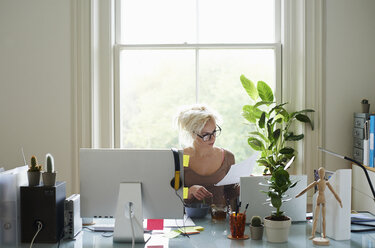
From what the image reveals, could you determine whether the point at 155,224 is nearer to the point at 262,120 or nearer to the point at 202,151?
the point at 202,151

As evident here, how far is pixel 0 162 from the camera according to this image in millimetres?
4219

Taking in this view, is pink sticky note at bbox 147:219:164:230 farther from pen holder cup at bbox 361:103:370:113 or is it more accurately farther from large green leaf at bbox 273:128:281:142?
pen holder cup at bbox 361:103:370:113

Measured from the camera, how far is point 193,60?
15.0ft

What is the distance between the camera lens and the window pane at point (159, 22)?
15.0 ft

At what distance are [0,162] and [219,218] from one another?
2.37 meters

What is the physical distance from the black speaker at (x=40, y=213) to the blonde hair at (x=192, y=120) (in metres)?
1.19

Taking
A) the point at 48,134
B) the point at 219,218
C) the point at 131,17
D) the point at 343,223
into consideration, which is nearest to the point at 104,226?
the point at 219,218

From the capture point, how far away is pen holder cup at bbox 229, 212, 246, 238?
236 cm

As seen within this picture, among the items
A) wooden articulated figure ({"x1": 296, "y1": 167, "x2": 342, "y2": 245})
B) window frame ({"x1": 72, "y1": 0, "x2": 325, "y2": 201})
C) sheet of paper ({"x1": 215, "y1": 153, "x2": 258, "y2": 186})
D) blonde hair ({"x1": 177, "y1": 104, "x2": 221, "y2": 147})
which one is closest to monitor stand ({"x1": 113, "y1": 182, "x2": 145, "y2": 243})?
sheet of paper ({"x1": 215, "y1": 153, "x2": 258, "y2": 186})

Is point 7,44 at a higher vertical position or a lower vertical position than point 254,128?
higher

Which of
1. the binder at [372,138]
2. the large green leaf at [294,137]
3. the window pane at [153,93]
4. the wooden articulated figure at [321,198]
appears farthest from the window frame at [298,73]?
the wooden articulated figure at [321,198]

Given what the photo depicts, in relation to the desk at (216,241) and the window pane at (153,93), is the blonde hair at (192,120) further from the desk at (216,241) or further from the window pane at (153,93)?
the window pane at (153,93)

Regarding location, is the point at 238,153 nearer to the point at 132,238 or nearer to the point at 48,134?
the point at 48,134

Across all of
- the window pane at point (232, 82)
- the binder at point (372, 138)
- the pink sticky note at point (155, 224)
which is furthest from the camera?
the window pane at point (232, 82)
